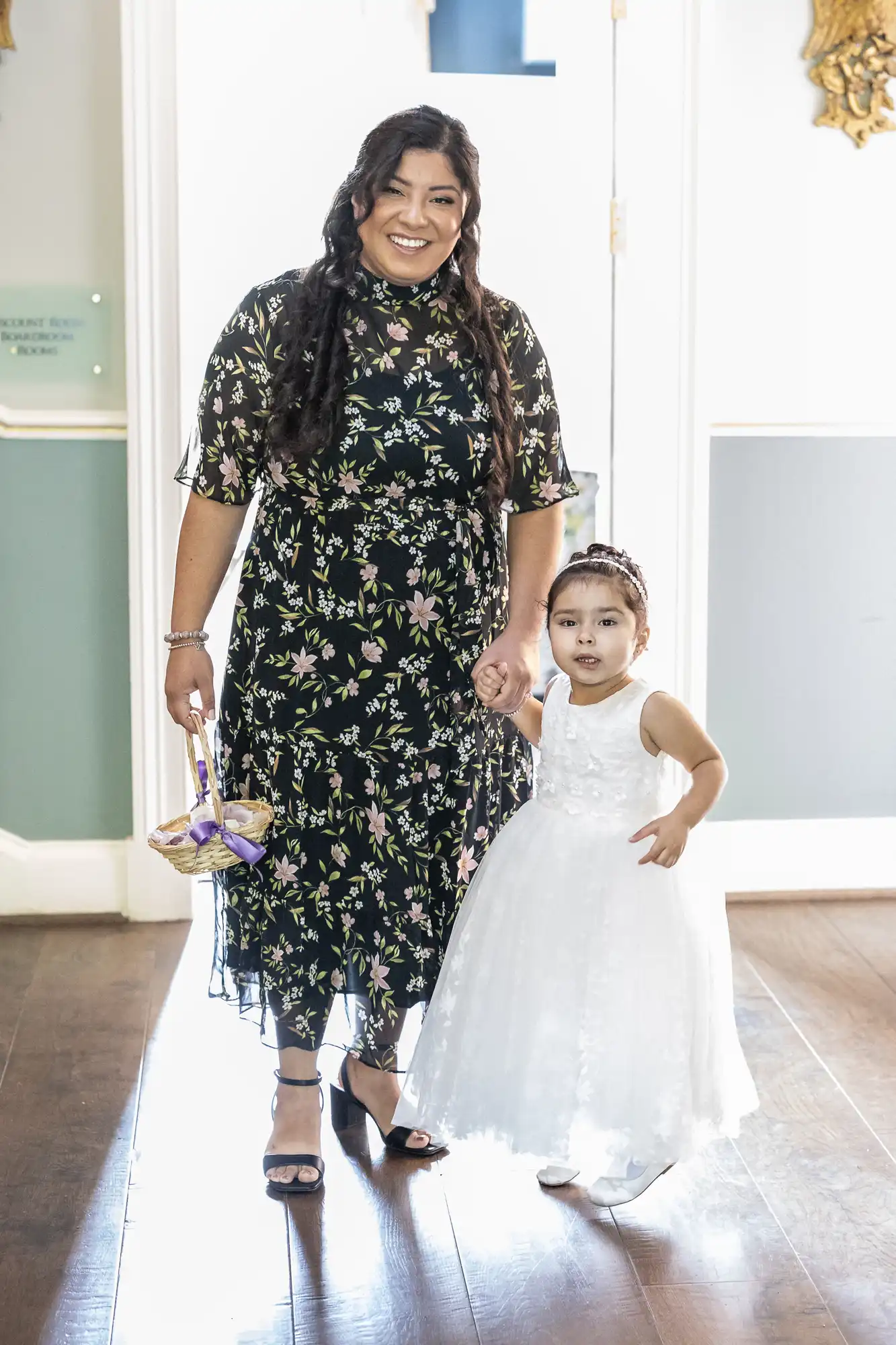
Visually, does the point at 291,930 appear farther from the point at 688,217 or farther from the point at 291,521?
the point at 688,217

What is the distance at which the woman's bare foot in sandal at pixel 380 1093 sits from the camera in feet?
7.23

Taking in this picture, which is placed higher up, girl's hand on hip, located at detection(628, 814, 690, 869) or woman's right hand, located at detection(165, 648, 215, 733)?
woman's right hand, located at detection(165, 648, 215, 733)

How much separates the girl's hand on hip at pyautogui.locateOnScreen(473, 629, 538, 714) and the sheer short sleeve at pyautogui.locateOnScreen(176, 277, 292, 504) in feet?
1.36

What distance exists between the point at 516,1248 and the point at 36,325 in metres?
2.12

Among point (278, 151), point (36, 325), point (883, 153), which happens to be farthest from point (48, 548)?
point (883, 153)

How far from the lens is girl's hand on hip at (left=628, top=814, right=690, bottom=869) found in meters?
1.85

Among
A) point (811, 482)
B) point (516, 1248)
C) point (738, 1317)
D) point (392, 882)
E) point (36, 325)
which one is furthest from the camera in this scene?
point (811, 482)

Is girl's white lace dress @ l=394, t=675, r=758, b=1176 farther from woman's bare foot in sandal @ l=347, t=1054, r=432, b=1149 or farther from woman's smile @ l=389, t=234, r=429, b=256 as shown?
woman's smile @ l=389, t=234, r=429, b=256

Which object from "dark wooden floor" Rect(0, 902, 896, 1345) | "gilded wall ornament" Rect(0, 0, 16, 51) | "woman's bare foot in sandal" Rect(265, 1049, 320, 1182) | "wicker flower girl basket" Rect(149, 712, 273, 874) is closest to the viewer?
"dark wooden floor" Rect(0, 902, 896, 1345)

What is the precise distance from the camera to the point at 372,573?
1.98 metres

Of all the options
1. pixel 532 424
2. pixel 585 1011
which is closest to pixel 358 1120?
pixel 585 1011

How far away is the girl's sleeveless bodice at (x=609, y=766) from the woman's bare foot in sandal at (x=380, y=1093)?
542mm

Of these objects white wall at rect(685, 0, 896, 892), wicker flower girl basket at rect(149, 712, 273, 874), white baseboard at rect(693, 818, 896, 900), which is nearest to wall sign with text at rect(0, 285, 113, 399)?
white wall at rect(685, 0, 896, 892)

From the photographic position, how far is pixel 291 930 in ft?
6.83
